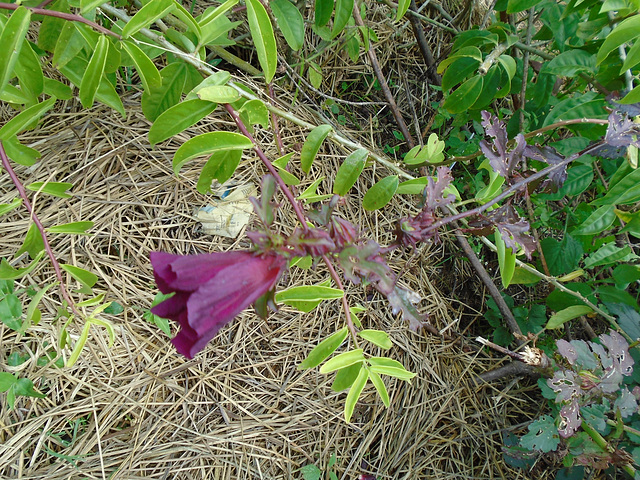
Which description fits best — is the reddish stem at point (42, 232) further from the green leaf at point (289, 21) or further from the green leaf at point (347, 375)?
the green leaf at point (289, 21)

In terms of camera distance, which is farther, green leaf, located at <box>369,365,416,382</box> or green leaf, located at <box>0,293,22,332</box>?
green leaf, located at <box>0,293,22,332</box>

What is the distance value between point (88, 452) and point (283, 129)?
1063mm

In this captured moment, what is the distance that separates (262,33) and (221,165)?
27 centimetres

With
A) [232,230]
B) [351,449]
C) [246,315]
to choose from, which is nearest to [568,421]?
[351,449]

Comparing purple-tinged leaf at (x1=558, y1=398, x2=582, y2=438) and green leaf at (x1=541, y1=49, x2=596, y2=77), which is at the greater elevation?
green leaf at (x1=541, y1=49, x2=596, y2=77)

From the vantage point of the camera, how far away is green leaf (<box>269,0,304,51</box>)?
1.10 meters

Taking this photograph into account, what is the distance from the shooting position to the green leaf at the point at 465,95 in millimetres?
1175

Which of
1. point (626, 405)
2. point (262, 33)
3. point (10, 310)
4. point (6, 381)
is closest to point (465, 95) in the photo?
point (262, 33)

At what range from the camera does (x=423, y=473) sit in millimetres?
1328

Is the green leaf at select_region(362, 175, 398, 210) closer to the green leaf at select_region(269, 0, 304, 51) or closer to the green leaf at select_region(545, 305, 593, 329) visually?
the green leaf at select_region(269, 0, 304, 51)

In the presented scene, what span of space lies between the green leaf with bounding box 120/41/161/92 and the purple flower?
1.34 ft

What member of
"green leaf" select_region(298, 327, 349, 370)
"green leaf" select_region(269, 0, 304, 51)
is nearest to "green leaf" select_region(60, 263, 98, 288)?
"green leaf" select_region(298, 327, 349, 370)

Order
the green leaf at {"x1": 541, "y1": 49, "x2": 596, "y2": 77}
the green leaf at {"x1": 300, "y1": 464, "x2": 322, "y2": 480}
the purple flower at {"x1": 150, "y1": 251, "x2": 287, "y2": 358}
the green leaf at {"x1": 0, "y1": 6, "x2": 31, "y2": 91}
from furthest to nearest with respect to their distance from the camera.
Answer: the green leaf at {"x1": 300, "y1": 464, "x2": 322, "y2": 480} → the green leaf at {"x1": 541, "y1": 49, "x2": 596, "y2": 77} → the green leaf at {"x1": 0, "y1": 6, "x2": 31, "y2": 91} → the purple flower at {"x1": 150, "y1": 251, "x2": 287, "y2": 358}

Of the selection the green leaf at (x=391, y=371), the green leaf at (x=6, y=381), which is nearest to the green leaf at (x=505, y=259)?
the green leaf at (x=391, y=371)
